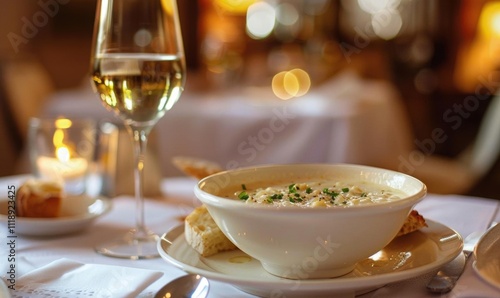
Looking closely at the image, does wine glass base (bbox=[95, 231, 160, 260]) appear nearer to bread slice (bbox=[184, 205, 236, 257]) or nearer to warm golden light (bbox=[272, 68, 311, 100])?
bread slice (bbox=[184, 205, 236, 257])

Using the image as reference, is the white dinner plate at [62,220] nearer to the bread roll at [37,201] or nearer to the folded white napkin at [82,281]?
the bread roll at [37,201]

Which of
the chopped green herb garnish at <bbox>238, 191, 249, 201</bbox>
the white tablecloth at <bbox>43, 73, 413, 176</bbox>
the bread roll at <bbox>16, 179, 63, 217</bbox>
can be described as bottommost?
the white tablecloth at <bbox>43, 73, 413, 176</bbox>

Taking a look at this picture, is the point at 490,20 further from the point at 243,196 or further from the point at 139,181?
the point at 243,196

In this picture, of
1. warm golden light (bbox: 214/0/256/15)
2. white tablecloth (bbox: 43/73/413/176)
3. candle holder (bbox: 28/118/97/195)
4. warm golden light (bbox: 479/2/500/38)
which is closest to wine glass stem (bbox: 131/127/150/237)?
candle holder (bbox: 28/118/97/195)

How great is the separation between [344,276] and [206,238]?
18cm

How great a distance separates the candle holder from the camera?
130 cm

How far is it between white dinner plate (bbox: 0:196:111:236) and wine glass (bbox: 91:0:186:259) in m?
0.07

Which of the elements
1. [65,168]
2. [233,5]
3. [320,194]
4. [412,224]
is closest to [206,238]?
[320,194]

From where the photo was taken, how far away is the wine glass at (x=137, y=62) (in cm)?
91

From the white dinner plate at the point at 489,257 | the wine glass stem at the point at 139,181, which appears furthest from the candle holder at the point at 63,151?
the white dinner plate at the point at 489,257

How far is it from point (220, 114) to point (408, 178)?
2.02 m

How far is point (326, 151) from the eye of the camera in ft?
8.54

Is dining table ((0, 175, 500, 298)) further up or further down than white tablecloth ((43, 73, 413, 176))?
further up

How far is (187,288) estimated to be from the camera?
0.67 meters
